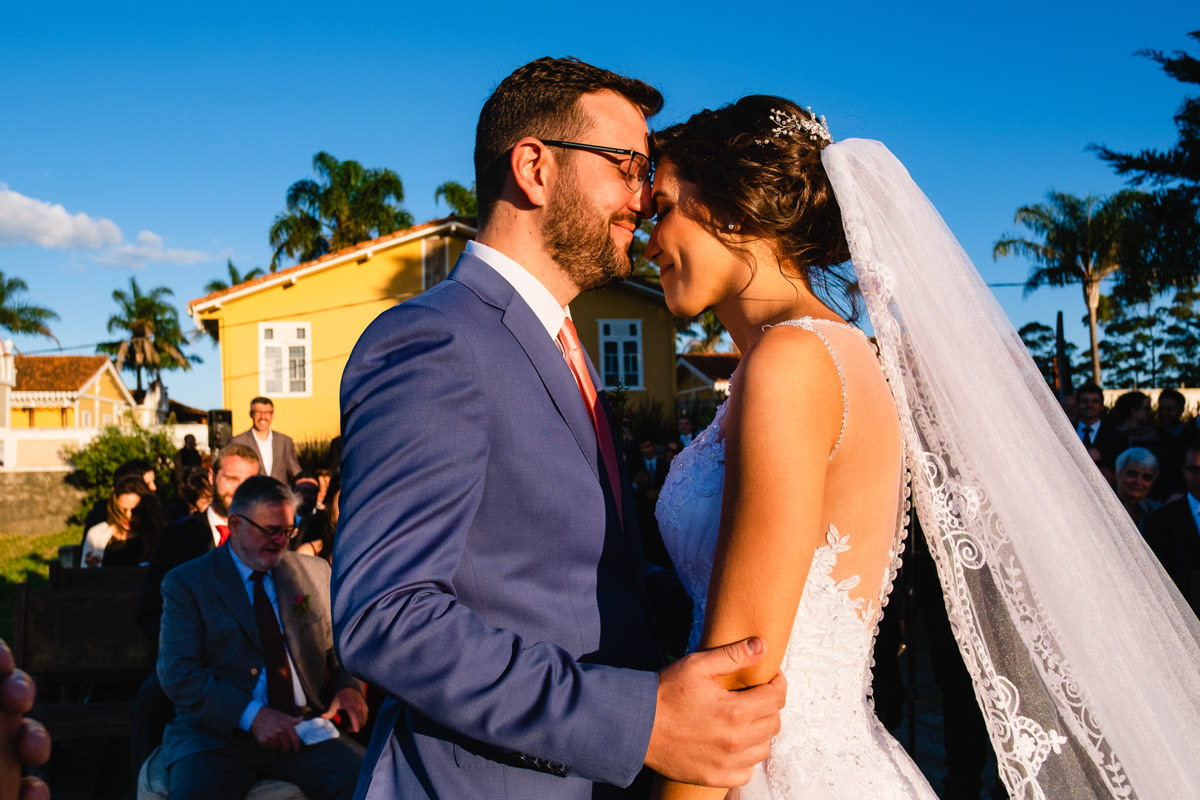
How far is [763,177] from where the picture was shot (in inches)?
79.5

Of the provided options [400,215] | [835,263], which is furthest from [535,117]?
[400,215]

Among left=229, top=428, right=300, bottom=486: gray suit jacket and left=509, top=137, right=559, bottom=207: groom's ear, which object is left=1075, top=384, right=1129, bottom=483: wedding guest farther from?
left=229, top=428, right=300, bottom=486: gray suit jacket

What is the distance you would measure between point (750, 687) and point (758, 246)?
1.05 meters

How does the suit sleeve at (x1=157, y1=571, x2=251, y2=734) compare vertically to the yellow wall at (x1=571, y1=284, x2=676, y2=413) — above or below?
below

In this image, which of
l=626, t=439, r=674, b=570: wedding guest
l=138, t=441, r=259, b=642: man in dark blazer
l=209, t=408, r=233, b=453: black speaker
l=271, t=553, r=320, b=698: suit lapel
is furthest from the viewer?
l=209, t=408, r=233, b=453: black speaker

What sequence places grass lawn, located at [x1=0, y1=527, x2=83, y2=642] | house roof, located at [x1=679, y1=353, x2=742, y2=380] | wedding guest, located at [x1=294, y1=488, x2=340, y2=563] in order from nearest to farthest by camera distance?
wedding guest, located at [x1=294, y1=488, x2=340, y2=563], grass lawn, located at [x1=0, y1=527, x2=83, y2=642], house roof, located at [x1=679, y1=353, x2=742, y2=380]

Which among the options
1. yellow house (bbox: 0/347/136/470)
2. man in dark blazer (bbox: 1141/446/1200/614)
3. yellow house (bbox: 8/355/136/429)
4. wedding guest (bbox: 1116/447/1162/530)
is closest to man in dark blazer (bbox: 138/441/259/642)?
man in dark blazer (bbox: 1141/446/1200/614)

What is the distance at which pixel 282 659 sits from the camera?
13.1ft

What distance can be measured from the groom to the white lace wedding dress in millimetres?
221

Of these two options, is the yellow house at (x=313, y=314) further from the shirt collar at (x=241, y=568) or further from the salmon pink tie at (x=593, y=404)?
the salmon pink tie at (x=593, y=404)

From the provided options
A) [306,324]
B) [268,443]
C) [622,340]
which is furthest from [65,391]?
[268,443]

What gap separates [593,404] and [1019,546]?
3.44 ft

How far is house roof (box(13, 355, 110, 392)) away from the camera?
48031 millimetres

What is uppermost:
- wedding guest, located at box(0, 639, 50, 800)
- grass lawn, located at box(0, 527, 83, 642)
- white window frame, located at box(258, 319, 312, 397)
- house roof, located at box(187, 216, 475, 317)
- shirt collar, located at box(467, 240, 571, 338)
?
house roof, located at box(187, 216, 475, 317)
